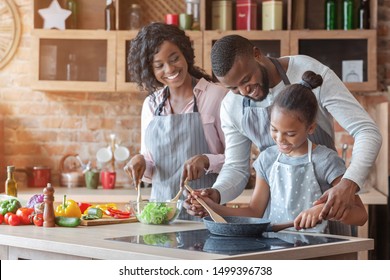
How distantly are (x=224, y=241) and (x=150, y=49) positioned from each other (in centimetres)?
123

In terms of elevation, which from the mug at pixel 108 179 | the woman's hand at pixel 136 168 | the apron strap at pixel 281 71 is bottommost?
the mug at pixel 108 179

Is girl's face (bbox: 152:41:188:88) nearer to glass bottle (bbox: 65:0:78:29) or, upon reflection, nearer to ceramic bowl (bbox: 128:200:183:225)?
ceramic bowl (bbox: 128:200:183:225)

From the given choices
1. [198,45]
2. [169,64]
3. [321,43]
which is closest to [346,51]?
[321,43]

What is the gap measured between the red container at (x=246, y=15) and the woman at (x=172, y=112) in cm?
158

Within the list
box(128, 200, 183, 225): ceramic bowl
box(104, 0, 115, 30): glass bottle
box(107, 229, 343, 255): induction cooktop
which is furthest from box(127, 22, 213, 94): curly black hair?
box(104, 0, 115, 30): glass bottle

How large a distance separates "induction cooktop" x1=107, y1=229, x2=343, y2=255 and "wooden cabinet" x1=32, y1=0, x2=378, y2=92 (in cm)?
252

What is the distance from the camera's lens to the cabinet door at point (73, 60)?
5.04 meters

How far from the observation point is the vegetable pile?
2.84 m

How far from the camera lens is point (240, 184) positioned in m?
2.95

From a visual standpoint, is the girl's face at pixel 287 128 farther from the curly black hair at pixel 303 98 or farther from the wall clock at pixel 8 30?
the wall clock at pixel 8 30

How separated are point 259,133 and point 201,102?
1.96 ft

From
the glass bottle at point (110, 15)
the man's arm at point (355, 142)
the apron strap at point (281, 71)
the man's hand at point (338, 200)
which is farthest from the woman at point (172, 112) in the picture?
the glass bottle at point (110, 15)
